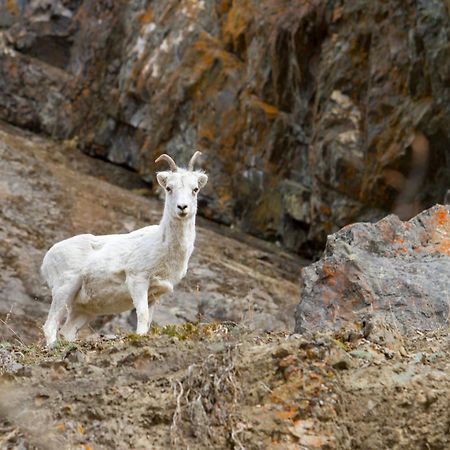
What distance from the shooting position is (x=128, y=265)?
10.2 meters

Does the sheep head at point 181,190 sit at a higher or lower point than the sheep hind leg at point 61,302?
higher

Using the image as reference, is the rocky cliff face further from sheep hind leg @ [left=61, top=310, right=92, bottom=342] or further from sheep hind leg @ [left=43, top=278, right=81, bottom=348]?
sheep hind leg @ [left=43, top=278, right=81, bottom=348]

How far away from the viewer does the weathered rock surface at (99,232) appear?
1714 centimetres

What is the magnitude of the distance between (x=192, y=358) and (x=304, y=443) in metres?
1.13

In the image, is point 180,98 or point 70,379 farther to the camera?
point 180,98

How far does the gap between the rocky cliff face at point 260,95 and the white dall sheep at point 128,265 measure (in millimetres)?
7867

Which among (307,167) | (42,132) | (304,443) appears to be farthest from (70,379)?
(42,132)

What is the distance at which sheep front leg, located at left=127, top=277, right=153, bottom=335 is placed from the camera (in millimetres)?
9828

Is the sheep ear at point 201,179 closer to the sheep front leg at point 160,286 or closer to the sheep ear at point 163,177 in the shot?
the sheep ear at point 163,177

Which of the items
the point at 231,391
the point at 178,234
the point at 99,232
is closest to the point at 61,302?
the point at 178,234

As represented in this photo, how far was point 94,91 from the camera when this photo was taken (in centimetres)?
Result: 2759

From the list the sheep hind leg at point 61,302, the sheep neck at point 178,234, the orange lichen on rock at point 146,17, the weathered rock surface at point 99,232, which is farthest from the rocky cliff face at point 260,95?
the sheep hind leg at point 61,302

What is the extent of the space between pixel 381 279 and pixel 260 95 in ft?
41.8

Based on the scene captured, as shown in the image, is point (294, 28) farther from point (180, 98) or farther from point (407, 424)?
point (407, 424)
